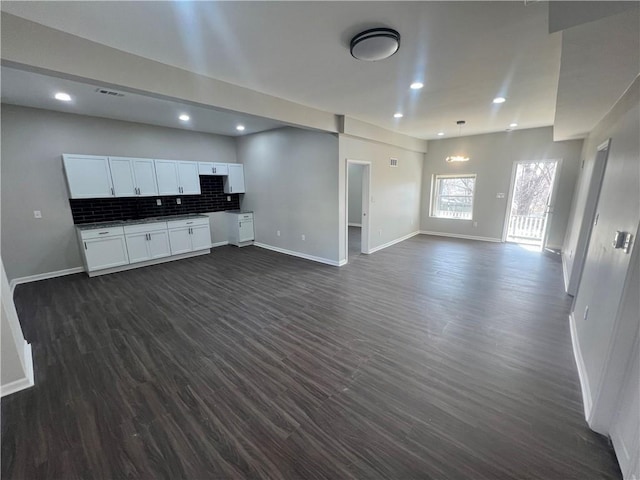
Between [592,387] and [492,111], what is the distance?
407cm

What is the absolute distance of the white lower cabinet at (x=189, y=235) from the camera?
5.33 m

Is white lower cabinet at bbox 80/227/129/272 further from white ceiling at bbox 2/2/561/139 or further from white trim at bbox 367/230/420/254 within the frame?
white trim at bbox 367/230/420/254

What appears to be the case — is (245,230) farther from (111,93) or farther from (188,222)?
(111,93)

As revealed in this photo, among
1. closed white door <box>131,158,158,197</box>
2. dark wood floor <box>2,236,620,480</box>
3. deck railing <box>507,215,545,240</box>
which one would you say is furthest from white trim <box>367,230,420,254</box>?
closed white door <box>131,158,158,197</box>

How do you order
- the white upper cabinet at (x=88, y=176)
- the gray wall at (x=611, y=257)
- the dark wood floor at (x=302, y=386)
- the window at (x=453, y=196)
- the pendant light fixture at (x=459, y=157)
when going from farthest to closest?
the window at (x=453, y=196)
the pendant light fixture at (x=459, y=157)
the white upper cabinet at (x=88, y=176)
the gray wall at (x=611, y=257)
the dark wood floor at (x=302, y=386)

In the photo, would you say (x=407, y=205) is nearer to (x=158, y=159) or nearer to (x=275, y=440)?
(x=158, y=159)

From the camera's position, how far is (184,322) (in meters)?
3.04

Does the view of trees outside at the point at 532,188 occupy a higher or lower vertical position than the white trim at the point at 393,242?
higher

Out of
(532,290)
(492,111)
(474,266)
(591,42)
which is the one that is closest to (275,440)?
(591,42)

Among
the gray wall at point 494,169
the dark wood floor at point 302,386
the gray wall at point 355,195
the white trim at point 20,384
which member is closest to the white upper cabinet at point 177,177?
the dark wood floor at point 302,386

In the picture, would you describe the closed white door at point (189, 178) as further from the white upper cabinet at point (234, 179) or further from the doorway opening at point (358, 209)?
the doorway opening at point (358, 209)

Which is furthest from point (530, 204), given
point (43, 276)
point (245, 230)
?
point (43, 276)

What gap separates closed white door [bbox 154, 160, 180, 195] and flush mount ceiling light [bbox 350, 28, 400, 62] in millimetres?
4639

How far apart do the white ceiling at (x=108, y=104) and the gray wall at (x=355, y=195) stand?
4.60 meters
